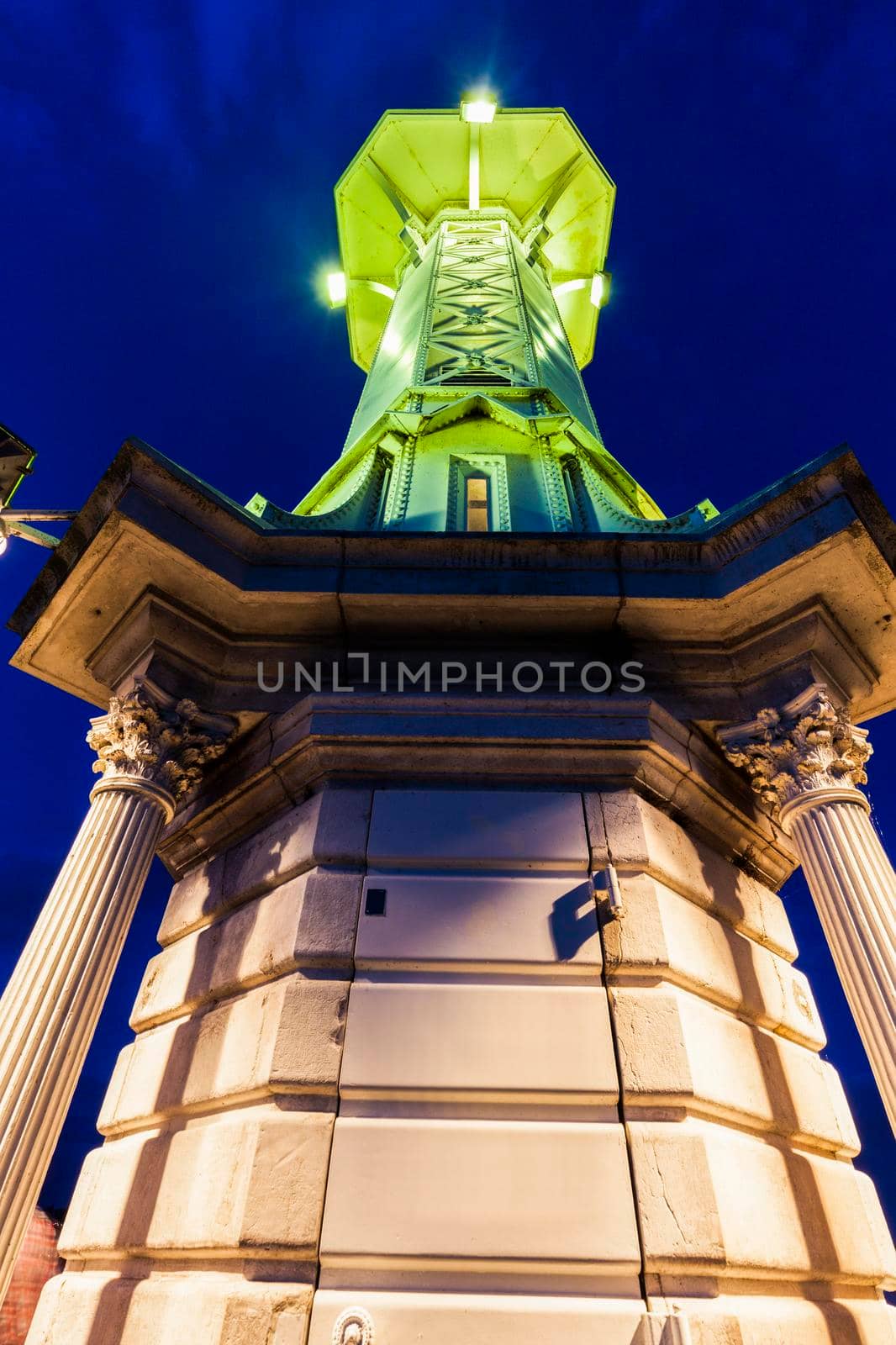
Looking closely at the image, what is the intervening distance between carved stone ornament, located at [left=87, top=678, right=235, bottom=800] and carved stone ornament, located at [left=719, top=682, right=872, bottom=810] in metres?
5.14

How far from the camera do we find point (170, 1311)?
5160mm

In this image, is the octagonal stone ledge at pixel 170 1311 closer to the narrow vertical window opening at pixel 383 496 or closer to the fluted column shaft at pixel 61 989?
the fluted column shaft at pixel 61 989

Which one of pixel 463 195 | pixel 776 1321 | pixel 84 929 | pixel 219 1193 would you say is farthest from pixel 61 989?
pixel 463 195

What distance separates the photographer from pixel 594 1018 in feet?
19.0

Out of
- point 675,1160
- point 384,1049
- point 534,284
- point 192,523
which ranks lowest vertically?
point 675,1160

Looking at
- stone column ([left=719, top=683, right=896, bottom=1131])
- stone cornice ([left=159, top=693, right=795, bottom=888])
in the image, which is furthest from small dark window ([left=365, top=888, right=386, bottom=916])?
stone column ([left=719, top=683, right=896, bottom=1131])

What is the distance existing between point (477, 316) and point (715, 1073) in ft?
44.6

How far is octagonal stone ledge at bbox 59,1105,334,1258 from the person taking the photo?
16.6ft

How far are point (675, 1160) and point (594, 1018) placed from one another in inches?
39.6

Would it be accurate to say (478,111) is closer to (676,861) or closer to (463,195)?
(463,195)

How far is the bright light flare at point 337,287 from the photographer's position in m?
22.1

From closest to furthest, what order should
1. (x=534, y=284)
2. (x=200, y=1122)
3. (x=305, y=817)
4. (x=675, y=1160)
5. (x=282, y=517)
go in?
1. (x=675, y=1160)
2. (x=200, y=1122)
3. (x=305, y=817)
4. (x=282, y=517)
5. (x=534, y=284)

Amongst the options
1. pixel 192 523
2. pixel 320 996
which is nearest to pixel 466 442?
pixel 192 523

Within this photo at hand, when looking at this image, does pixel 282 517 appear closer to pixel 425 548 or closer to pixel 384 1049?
pixel 425 548
